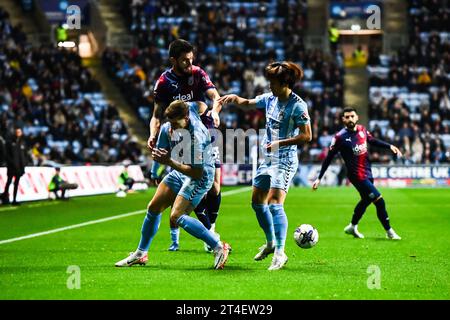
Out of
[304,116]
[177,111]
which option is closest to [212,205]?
[304,116]

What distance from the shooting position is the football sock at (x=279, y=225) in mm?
11500

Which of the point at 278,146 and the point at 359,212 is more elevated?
the point at 278,146

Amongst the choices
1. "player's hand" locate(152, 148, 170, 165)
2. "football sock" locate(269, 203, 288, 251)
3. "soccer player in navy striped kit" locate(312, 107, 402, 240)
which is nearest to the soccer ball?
"football sock" locate(269, 203, 288, 251)

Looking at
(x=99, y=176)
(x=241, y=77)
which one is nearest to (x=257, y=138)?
(x=241, y=77)

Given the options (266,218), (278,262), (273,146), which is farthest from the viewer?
(266,218)

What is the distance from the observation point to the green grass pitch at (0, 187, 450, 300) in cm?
951

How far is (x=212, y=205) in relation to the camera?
1409 cm

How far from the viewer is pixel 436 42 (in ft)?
144

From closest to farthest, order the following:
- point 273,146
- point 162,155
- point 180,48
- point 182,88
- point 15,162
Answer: point 162,155, point 273,146, point 180,48, point 182,88, point 15,162

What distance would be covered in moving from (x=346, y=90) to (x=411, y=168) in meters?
6.74

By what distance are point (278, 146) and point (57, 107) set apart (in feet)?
100

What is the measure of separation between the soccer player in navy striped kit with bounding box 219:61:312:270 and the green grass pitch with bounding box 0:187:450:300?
1.65 feet

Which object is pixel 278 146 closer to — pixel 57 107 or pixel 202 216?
pixel 202 216

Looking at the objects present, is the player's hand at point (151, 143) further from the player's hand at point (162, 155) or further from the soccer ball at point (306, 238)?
the soccer ball at point (306, 238)
